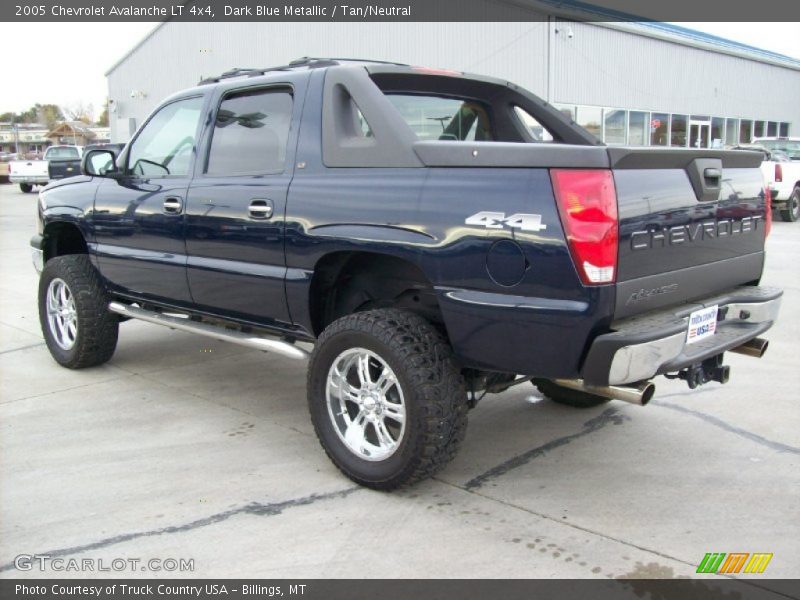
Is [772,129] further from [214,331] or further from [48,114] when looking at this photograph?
[48,114]

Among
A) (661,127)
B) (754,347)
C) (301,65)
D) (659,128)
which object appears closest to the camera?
(754,347)

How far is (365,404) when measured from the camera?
3.79 metres

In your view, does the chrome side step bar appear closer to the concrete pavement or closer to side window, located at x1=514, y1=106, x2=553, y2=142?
the concrete pavement

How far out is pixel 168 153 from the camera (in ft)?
16.7

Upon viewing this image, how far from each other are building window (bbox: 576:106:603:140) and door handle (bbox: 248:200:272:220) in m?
21.3

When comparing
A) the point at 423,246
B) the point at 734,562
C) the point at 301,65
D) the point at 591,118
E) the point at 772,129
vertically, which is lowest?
the point at 734,562

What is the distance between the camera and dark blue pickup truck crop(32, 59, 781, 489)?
312cm

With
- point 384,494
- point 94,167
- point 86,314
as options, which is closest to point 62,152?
point 94,167

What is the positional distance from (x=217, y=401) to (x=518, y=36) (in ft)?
64.5

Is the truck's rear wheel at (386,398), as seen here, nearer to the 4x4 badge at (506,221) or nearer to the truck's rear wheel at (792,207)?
the 4x4 badge at (506,221)

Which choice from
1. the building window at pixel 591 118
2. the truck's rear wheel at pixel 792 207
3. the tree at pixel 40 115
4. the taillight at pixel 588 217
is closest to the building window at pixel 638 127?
the building window at pixel 591 118

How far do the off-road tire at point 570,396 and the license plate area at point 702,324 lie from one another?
1.33 meters

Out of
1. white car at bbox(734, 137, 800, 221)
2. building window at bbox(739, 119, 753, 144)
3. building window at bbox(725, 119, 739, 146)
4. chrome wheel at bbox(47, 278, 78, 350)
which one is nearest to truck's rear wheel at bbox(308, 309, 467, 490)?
chrome wheel at bbox(47, 278, 78, 350)

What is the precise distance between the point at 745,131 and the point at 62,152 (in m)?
28.5
